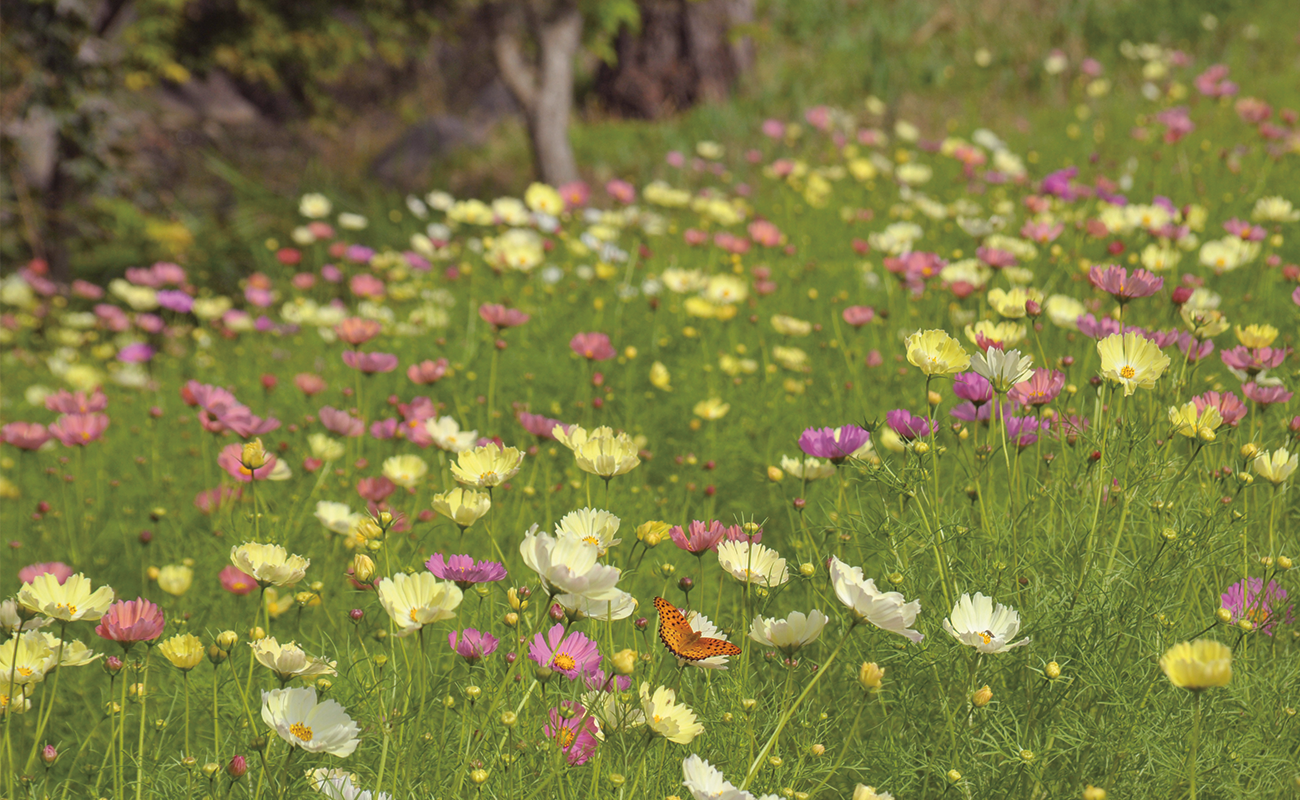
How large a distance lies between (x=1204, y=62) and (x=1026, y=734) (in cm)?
636

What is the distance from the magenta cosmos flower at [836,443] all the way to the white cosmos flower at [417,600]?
0.54 m

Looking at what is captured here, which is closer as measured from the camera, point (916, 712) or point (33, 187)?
point (916, 712)

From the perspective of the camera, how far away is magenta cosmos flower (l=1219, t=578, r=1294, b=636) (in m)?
1.24

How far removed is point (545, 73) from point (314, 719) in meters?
4.73

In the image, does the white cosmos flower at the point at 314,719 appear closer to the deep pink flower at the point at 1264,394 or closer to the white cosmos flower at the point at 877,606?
the white cosmos flower at the point at 877,606

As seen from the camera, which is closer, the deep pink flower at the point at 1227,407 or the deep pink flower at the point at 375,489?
the deep pink flower at the point at 1227,407

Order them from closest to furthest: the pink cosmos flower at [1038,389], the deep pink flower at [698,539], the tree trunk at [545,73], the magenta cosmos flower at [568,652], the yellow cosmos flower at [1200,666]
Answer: the yellow cosmos flower at [1200,666] < the magenta cosmos flower at [568,652] < the deep pink flower at [698,539] < the pink cosmos flower at [1038,389] < the tree trunk at [545,73]

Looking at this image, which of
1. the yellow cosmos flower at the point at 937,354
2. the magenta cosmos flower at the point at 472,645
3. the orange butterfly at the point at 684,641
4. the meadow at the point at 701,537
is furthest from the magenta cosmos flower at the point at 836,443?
the magenta cosmos flower at the point at 472,645

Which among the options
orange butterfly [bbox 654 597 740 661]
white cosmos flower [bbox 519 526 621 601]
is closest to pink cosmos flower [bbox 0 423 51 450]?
white cosmos flower [bbox 519 526 621 601]

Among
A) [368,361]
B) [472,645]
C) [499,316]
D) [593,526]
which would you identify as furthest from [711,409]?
[472,645]

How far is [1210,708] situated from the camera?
46.9 inches

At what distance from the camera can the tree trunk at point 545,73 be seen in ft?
16.9

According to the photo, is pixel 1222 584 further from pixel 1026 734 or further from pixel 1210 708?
pixel 1026 734

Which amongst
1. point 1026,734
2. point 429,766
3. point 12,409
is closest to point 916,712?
point 1026,734
